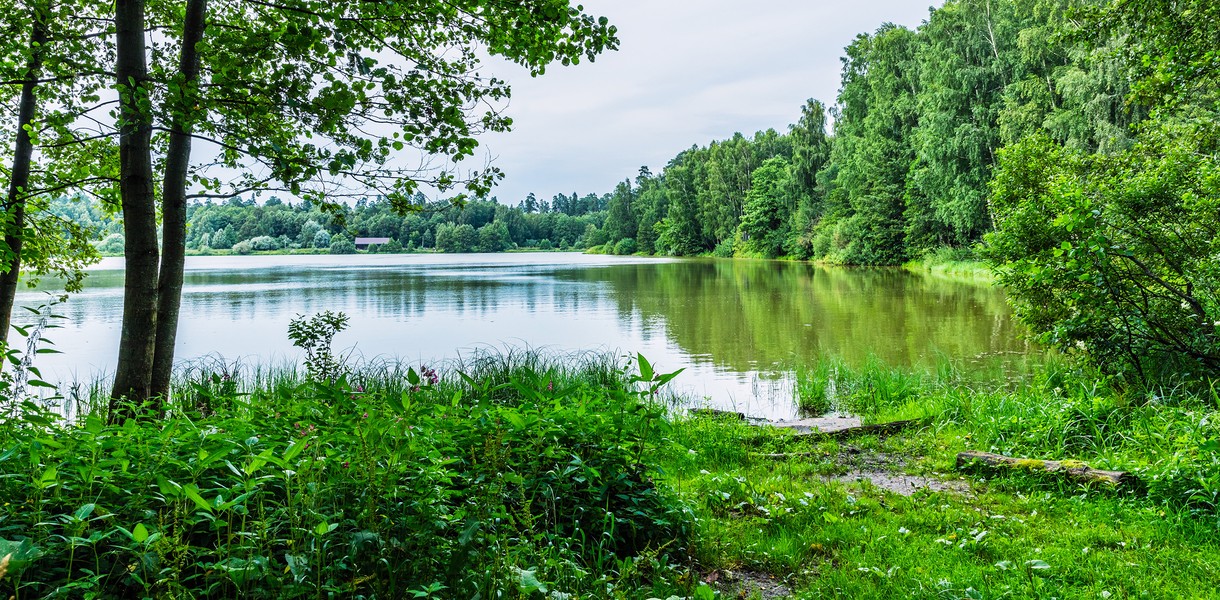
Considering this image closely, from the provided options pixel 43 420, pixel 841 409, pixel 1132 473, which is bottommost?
pixel 841 409

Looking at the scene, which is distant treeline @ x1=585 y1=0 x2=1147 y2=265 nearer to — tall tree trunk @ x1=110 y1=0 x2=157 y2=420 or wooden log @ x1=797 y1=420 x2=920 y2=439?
wooden log @ x1=797 y1=420 x2=920 y2=439

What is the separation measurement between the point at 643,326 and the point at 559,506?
14.5 m

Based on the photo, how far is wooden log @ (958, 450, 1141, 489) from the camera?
13.7ft

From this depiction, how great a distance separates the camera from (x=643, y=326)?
56.9 feet

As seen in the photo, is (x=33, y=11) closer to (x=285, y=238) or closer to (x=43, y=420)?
(x=43, y=420)

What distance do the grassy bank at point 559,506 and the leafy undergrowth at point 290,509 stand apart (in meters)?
0.01

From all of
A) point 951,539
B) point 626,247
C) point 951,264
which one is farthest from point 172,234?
point 626,247

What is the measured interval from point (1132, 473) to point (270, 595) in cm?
479

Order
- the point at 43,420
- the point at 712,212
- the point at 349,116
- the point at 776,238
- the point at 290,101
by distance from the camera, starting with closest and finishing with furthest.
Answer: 1. the point at 43,420
2. the point at 290,101
3. the point at 349,116
4. the point at 776,238
5. the point at 712,212

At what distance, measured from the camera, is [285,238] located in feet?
Answer: 276

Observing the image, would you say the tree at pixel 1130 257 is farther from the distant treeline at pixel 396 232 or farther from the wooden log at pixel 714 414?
the distant treeline at pixel 396 232

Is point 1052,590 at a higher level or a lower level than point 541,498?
lower

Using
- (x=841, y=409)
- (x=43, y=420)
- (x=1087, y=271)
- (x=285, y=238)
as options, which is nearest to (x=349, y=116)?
(x=43, y=420)

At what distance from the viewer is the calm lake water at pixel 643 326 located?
12031 mm
